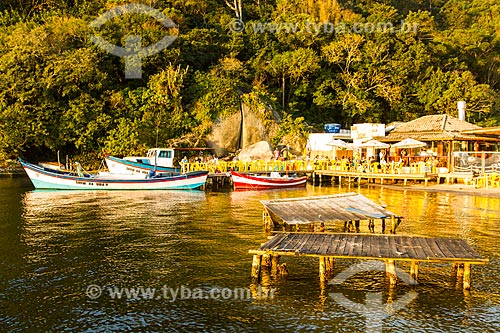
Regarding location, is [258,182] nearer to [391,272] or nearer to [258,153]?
[258,153]

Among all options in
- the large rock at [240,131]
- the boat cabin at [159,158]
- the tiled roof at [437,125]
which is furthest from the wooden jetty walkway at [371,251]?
the large rock at [240,131]

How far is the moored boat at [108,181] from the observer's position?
32.8 meters

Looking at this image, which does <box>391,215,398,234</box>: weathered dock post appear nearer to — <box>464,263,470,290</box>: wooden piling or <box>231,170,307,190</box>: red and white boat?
<box>464,263,470,290</box>: wooden piling

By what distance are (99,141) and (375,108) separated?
31084 mm

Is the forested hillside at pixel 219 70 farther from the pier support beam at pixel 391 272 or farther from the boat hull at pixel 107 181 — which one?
the pier support beam at pixel 391 272

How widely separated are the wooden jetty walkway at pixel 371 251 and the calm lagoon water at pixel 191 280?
508mm

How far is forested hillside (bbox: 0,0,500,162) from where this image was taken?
143 ft

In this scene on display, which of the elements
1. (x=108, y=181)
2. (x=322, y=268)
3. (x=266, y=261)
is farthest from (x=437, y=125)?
(x=322, y=268)

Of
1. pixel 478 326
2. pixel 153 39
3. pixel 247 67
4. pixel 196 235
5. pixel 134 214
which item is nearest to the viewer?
pixel 478 326

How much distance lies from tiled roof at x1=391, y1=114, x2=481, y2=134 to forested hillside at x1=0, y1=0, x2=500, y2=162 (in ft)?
39.0

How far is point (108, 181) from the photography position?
3266 cm

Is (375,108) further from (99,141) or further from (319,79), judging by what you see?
(99,141)

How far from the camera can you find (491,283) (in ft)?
39.1

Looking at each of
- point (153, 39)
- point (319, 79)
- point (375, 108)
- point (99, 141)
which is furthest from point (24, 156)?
point (375, 108)
